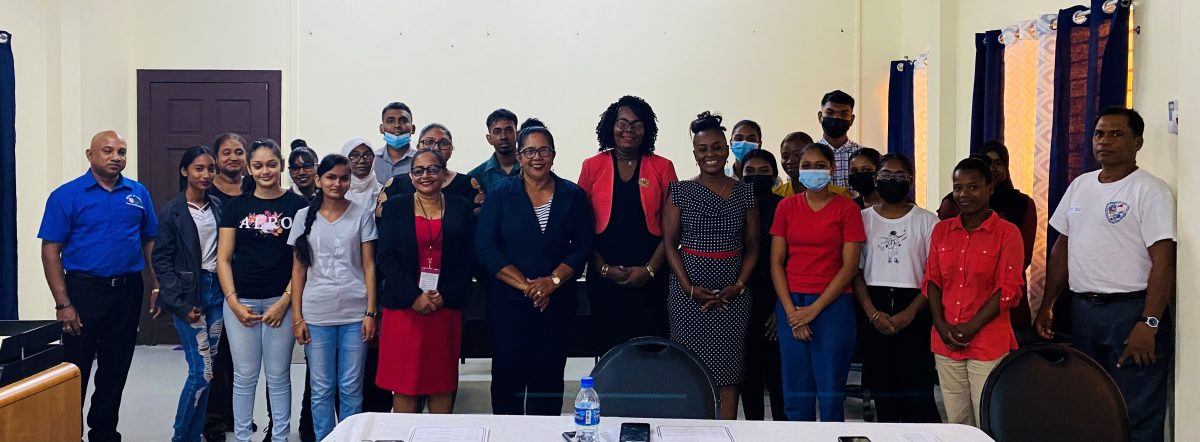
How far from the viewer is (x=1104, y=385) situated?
8.26 ft

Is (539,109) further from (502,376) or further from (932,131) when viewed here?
(502,376)

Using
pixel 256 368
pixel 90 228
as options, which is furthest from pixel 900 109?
pixel 90 228

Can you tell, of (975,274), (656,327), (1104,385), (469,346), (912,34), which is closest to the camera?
(1104,385)

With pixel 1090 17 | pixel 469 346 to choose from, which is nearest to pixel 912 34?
pixel 1090 17

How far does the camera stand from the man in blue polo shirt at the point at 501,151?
4898mm

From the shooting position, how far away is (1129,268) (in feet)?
12.0

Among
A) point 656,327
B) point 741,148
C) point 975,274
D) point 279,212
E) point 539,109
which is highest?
point 539,109

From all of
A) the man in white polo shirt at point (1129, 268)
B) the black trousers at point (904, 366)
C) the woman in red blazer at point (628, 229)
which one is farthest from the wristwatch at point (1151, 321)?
the woman in red blazer at point (628, 229)

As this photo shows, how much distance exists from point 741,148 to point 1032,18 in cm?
191

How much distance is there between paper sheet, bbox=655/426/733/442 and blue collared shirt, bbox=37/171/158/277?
10.3 ft

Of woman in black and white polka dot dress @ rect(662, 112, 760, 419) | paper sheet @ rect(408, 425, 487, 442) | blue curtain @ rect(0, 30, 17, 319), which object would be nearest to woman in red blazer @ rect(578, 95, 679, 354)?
woman in black and white polka dot dress @ rect(662, 112, 760, 419)

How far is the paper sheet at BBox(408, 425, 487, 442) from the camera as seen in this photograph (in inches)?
90.0

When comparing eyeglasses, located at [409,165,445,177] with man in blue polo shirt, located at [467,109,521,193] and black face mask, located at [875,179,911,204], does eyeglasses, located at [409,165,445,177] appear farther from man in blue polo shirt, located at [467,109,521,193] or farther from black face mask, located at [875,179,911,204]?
black face mask, located at [875,179,911,204]

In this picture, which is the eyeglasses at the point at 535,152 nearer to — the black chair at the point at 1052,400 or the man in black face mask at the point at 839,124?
the man in black face mask at the point at 839,124
